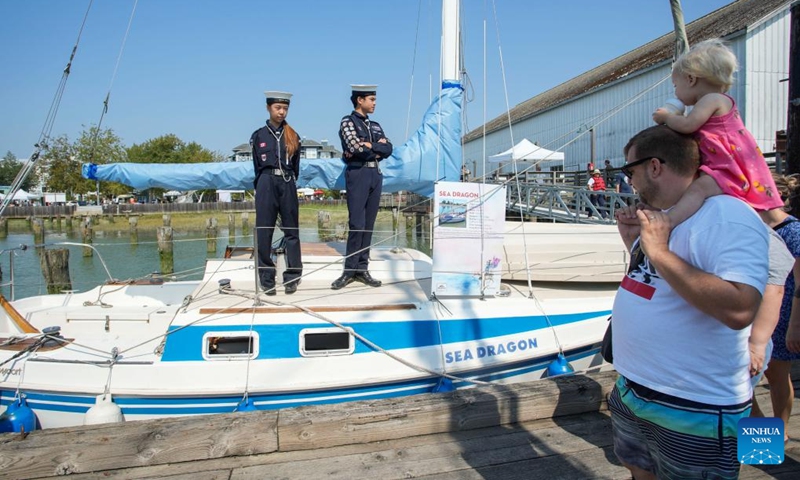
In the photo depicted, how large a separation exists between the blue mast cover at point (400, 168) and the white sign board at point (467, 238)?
1.45 m

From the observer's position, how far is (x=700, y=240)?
163cm

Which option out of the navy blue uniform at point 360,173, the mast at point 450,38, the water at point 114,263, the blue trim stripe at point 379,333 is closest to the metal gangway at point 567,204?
the water at point 114,263

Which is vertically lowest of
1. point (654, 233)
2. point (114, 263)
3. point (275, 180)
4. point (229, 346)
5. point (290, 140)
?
point (114, 263)

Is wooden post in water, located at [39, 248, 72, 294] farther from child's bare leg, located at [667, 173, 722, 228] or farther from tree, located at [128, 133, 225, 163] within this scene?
tree, located at [128, 133, 225, 163]

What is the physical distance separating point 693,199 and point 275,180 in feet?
14.4

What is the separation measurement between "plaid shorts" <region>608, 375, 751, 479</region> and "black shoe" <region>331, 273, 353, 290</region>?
4.13 meters

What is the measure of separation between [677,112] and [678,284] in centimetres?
78

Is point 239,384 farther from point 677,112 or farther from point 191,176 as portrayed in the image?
point 677,112

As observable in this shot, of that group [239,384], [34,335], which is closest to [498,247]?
[239,384]

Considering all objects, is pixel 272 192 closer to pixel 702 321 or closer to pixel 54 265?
pixel 702 321

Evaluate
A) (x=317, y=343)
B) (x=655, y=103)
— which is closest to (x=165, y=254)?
(x=317, y=343)

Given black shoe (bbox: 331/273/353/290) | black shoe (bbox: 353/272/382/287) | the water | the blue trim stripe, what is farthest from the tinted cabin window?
the water

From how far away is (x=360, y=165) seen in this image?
5.79 m

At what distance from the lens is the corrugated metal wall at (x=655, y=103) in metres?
17.9
